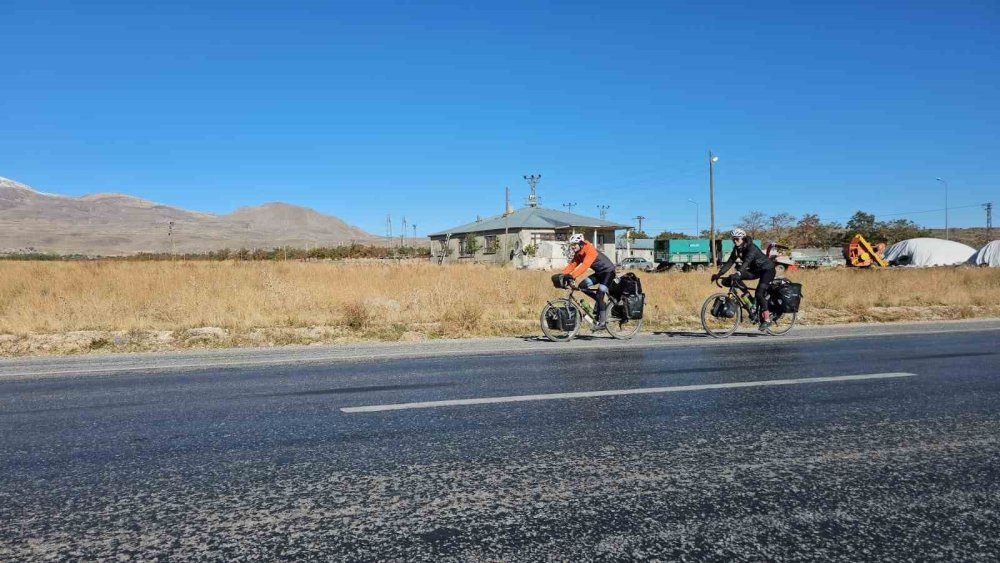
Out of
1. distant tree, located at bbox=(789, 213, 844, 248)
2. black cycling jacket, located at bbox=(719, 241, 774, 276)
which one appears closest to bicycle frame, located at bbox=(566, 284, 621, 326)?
black cycling jacket, located at bbox=(719, 241, 774, 276)

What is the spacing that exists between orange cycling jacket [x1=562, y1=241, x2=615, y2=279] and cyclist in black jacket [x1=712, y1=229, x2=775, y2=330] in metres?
2.08

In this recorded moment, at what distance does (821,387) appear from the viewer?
22.7 ft

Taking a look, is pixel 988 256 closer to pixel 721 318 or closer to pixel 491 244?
pixel 491 244

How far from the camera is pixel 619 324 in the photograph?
12.4 meters

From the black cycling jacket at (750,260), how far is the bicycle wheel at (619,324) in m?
1.91

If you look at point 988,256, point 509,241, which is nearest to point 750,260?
point 509,241

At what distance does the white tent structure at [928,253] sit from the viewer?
55.8 meters

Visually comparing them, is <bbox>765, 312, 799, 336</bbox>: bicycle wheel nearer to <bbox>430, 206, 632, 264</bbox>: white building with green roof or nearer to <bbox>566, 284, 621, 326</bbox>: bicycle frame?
<bbox>566, 284, 621, 326</bbox>: bicycle frame

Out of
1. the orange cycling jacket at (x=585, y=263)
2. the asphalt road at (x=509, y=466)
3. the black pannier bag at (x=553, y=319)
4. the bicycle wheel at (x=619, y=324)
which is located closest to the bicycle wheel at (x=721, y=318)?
the bicycle wheel at (x=619, y=324)

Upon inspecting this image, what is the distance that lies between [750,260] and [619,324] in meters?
2.66

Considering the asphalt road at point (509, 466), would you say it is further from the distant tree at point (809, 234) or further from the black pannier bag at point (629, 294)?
the distant tree at point (809, 234)

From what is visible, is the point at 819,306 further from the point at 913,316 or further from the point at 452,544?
the point at 452,544

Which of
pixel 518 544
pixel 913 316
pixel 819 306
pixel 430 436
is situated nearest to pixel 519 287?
pixel 819 306

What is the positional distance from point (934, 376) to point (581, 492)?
5.89 metres
